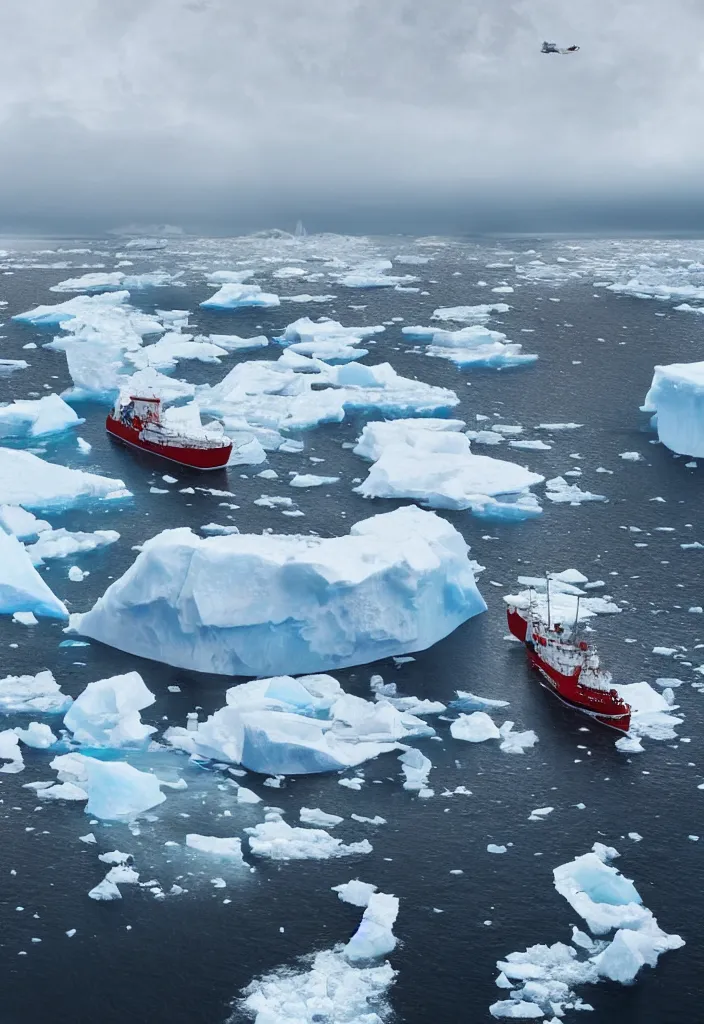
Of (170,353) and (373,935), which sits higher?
(170,353)

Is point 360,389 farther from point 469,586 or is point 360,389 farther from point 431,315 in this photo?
point 469,586

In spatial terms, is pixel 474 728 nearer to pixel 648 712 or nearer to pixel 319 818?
pixel 648 712

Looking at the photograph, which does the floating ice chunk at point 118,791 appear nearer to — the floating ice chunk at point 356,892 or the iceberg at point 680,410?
the floating ice chunk at point 356,892

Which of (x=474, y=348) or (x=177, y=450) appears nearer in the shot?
(x=177, y=450)

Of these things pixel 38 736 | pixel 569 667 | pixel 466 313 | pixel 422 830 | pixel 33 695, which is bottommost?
pixel 422 830

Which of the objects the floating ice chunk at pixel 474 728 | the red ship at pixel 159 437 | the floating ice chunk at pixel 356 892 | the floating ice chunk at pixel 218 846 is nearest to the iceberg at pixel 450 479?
the red ship at pixel 159 437

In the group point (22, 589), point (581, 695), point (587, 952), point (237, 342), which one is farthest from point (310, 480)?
point (587, 952)

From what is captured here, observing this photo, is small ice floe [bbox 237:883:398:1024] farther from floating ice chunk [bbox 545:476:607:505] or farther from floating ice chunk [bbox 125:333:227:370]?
floating ice chunk [bbox 125:333:227:370]
